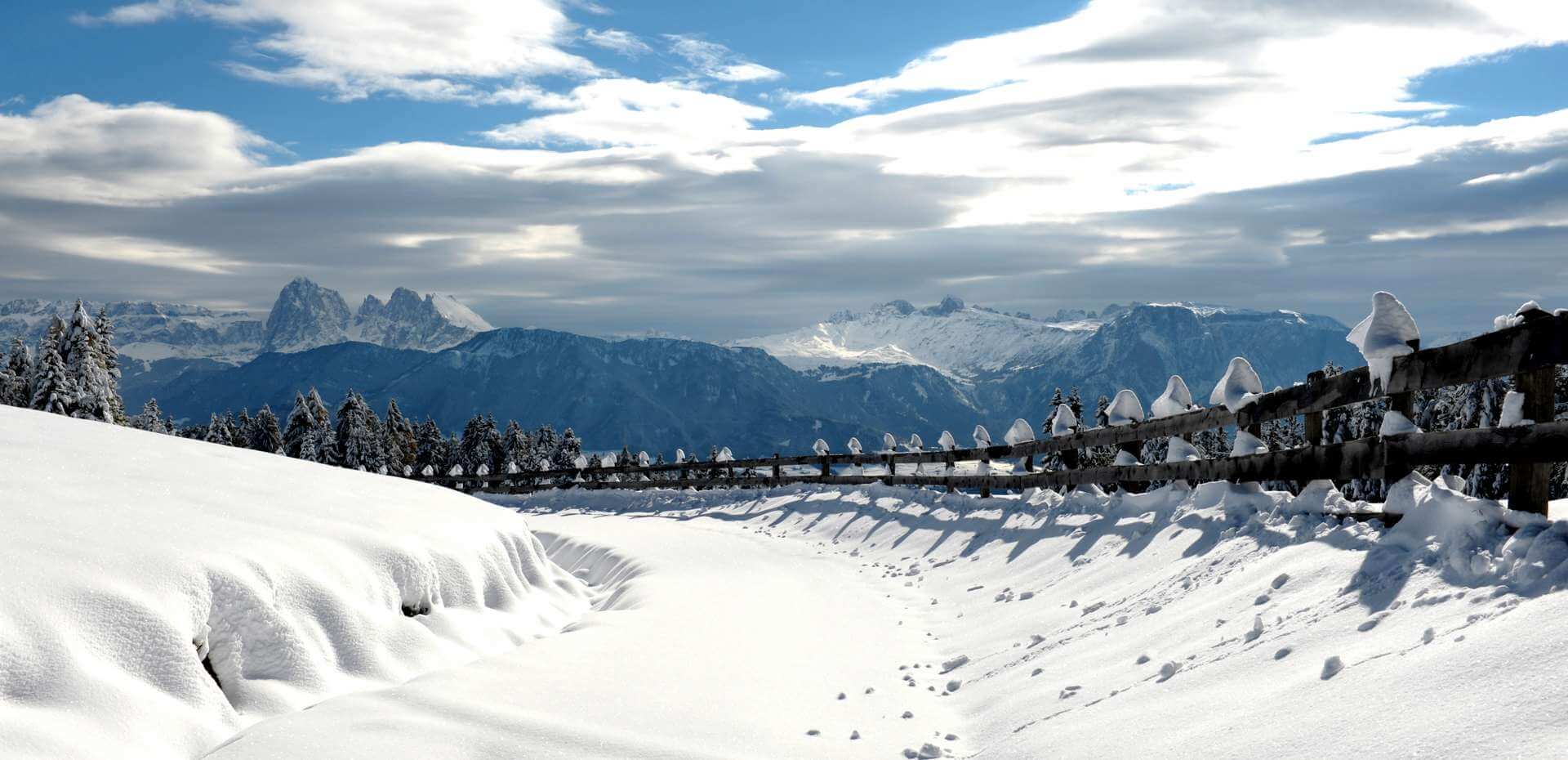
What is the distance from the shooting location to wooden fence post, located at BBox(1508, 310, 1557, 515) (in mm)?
5031

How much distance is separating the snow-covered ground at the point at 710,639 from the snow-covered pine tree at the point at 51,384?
45.4 meters

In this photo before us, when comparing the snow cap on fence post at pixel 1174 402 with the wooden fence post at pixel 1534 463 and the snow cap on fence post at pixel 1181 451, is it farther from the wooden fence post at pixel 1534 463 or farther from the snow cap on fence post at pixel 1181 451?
the wooden fence post at pixel 1534 463

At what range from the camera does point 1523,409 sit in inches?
208

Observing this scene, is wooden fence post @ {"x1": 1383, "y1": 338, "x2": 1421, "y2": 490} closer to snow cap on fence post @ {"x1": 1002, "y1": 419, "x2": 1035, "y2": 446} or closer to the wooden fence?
the wooden fence

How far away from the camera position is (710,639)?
27.5 feet

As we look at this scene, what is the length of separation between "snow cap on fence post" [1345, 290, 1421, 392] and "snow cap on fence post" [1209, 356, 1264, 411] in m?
2.31

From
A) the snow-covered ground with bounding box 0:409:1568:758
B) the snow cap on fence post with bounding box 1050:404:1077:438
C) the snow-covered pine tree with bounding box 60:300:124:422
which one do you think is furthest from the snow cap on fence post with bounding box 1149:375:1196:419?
the snow-covered pine tree with bounding box 60:300:124:422

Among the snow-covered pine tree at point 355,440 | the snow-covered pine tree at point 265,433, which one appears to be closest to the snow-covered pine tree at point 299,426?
the snow-covered pine tree at point 355,440

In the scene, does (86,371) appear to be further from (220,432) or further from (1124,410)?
(1124,410)

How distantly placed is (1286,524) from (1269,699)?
9.92 feet

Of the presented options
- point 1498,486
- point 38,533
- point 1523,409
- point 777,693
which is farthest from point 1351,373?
point 1498,486

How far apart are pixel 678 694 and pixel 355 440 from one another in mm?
72964

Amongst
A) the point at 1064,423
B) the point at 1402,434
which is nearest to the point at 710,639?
the point at 1402,434

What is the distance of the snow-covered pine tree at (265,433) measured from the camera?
265 ft
